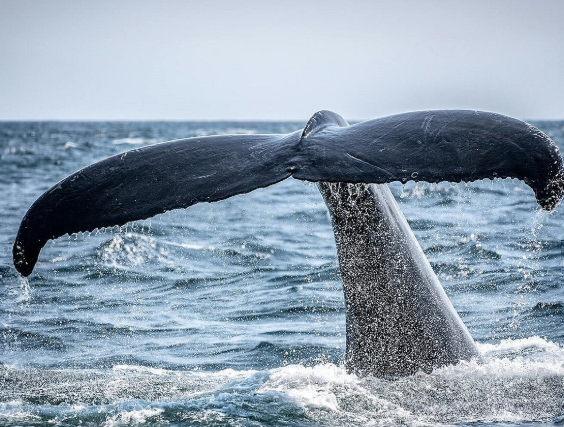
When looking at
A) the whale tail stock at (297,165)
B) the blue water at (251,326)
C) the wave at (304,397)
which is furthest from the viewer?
the blue water at (251,326)

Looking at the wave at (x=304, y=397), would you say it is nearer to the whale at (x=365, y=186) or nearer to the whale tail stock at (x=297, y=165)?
the whale at (x=365, y=186)

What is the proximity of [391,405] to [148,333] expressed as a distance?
3302 mm

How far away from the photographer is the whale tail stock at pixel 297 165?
368cm

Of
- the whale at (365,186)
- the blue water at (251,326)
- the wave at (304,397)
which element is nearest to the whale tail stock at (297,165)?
the whale at (365,186)

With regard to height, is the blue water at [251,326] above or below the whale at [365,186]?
below

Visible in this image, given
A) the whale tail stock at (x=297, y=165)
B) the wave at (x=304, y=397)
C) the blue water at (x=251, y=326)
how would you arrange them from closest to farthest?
the whale tail stock at (x=297, y=165)
the wave at (x=304, y=397)
the blue water at (x=251, y=326)

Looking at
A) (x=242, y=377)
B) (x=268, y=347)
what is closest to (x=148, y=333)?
(x=268, y=347)

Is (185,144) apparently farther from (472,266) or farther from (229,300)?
(472,266)

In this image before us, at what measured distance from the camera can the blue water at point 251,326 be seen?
192 inches

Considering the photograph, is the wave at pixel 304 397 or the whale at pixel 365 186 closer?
the whale at pixel 365 186

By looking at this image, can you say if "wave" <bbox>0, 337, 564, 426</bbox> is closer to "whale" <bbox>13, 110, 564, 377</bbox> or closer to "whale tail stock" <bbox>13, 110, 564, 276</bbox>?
"whale" <bbox>13, 110, 564, 377</bbox>

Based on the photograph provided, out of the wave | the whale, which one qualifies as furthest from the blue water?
the whale

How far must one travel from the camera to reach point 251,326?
26.0ft

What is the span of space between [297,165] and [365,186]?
2.75ft
